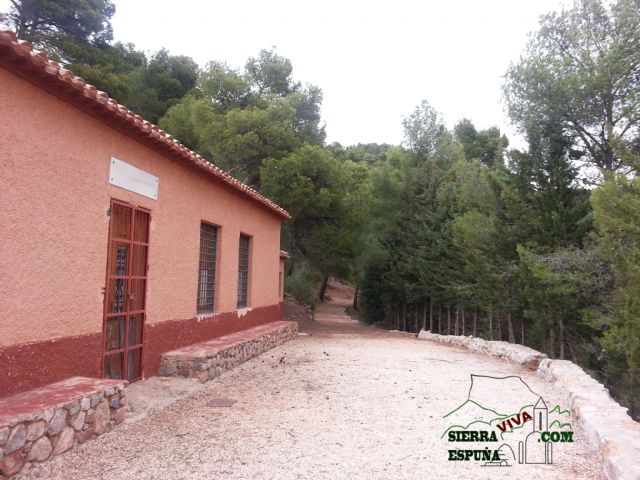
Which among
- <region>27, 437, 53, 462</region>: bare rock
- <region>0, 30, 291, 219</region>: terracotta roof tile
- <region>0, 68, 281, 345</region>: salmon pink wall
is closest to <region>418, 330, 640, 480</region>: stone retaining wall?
<region>27, 437, 53, 462</region>: bare rock

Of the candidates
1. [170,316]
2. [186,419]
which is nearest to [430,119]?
[170,316]

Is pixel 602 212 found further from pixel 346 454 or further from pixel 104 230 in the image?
pixel 104 230

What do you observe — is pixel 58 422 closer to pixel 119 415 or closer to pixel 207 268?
pixel 119 415

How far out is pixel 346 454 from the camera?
4051 millimetres

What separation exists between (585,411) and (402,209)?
56.4ft

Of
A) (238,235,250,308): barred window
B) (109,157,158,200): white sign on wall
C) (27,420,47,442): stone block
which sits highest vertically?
(109,157,158,200): white sign on wall

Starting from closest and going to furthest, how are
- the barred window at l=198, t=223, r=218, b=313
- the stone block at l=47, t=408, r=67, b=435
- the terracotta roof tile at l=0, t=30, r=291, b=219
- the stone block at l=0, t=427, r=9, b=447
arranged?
the stone block at l=0, t=427, r=9, b=447, the stone block at l=47, t=408, r=67, b=435, the terracotta roof tile at l=0, t=30, r=291, b=219, the barred window at l=198, t=223, r=218, b=313

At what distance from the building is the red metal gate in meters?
0.01

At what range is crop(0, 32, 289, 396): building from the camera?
412cm

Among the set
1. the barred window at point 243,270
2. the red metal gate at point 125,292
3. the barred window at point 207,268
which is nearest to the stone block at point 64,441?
the red metal gate at point 125,292

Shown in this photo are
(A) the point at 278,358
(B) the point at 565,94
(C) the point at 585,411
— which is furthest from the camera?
(B) the point at 565,94

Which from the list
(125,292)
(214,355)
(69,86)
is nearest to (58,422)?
(125,292)

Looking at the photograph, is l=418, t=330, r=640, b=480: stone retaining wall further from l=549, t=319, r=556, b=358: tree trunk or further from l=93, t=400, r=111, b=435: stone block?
l=93, t=400, r=111, b=435: stone block

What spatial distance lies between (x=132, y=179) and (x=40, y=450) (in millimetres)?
3449
